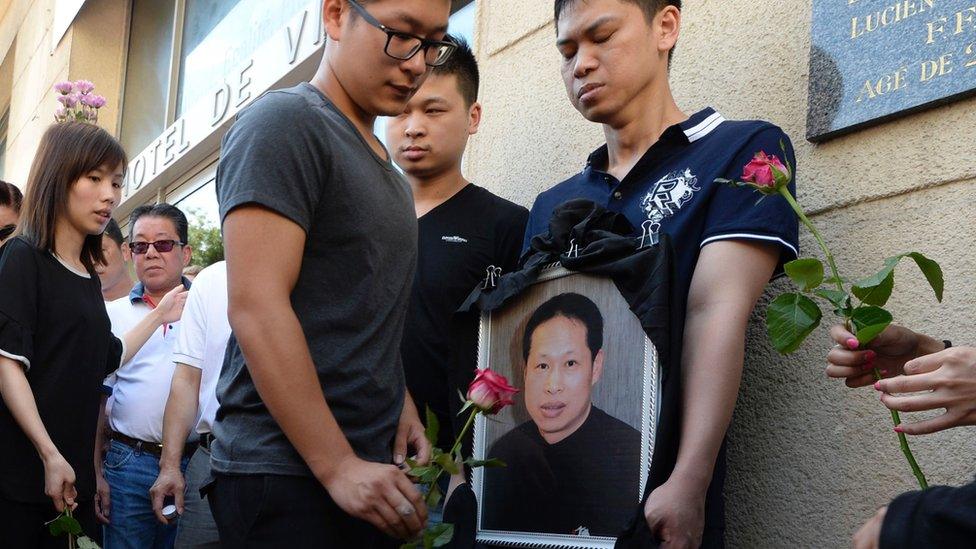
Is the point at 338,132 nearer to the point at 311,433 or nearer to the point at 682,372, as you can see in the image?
the point at 311,433

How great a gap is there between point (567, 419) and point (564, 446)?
0.06m

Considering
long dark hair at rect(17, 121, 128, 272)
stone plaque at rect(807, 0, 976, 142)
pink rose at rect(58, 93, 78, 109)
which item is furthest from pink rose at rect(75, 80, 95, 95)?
stone plaque at rect(807, 0, 976, 142)

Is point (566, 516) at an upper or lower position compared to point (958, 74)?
lower

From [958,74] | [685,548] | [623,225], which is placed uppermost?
[958,74]

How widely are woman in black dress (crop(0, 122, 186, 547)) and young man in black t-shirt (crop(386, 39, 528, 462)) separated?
3.41 feet

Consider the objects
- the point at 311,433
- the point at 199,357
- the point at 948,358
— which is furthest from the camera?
the point at 199,357

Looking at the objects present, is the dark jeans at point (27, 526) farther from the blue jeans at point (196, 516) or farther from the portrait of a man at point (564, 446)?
the portrait of a man at point (564, 446)

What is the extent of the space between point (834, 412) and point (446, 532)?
3.54 feet

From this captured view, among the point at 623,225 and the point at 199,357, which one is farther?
the point at 199,357

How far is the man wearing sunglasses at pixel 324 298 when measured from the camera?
1.88m

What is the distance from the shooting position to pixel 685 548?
2.10 metres

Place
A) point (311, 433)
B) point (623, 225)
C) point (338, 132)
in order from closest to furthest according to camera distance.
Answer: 1. point (311, 433)
2. point (338, 132)
3. point (623, 225)

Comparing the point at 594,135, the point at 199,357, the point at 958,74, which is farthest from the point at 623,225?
the point at 199,357

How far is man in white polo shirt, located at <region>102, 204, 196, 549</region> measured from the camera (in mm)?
4117
